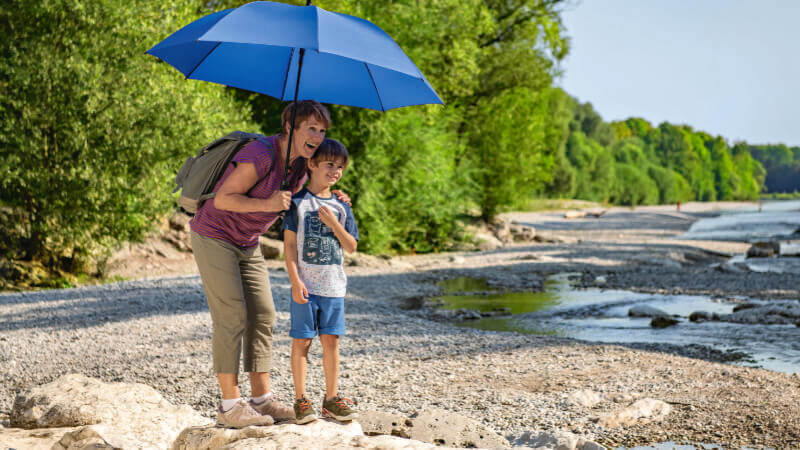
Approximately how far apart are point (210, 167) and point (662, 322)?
810cm

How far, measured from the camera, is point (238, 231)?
147 inches

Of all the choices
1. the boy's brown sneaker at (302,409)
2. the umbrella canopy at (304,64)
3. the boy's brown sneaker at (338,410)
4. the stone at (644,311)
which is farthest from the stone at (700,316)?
the boy's brown sneaker at (302,409)

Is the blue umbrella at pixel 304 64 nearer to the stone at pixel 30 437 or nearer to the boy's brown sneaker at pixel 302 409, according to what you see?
the boy's brown sneaker at pixel 302 409

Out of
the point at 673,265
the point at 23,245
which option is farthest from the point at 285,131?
the point at 673,265

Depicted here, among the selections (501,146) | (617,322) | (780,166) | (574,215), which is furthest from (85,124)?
(780,166)

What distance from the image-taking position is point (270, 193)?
145 inches

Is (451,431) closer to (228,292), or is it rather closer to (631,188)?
(228,292)

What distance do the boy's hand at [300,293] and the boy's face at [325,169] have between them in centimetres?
59

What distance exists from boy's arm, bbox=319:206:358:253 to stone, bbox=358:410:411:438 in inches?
50.4

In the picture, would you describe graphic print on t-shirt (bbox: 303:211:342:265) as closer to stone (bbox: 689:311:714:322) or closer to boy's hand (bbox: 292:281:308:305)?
boy's hand (bbox: 292:281:308:305)

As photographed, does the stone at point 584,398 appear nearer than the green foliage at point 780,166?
Yes

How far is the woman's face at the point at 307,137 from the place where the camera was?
12.0 feet

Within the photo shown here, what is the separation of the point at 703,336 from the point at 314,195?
7030mm

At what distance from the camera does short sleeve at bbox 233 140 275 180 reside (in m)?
3.58
